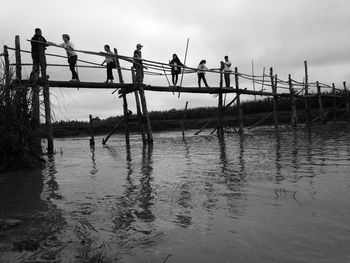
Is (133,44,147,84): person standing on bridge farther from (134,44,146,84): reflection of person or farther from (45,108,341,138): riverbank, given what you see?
(45,108,341,138): riverbank

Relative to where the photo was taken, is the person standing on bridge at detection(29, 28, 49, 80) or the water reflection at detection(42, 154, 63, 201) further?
the person standing on bridge at detection(29, 28, 49, 80)

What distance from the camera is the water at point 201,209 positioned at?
3.27m

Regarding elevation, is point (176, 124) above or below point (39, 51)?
below

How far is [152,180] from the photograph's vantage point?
6.86 m

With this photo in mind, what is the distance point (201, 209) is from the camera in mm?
4598

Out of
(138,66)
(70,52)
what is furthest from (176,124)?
(70,52)

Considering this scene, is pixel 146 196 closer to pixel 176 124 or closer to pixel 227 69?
pixel 227 69

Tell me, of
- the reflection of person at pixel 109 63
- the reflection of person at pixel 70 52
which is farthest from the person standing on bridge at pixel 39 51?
the reflection of person at pixel 109 63

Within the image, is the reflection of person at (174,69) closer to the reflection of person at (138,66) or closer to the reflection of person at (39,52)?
the reflection of person at (138,66)

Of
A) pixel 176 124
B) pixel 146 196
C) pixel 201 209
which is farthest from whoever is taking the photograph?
pixel 176 124

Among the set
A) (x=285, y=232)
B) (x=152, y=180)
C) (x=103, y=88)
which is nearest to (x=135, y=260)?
(x=285, y=232)

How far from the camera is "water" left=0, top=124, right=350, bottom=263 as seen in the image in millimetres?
3270

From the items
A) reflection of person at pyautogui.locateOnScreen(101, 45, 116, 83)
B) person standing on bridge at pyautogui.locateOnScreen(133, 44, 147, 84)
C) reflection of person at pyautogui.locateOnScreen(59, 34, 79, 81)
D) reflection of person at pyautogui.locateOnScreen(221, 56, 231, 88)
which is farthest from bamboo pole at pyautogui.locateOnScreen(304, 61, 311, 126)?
reflection of person at pyautogui.locateOnScreen(59, 34, 79, 81)

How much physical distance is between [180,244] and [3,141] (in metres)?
6.02
